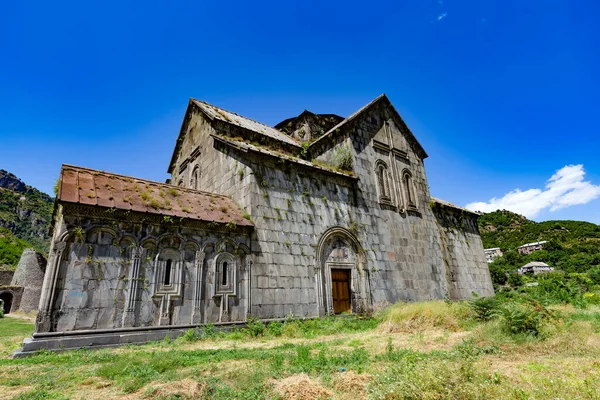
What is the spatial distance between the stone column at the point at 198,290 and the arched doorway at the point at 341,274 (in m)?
4.07

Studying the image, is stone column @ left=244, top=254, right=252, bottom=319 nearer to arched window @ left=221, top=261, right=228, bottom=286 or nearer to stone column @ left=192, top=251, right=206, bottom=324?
arched window @ left=221, top=261, right=228, bottom=286

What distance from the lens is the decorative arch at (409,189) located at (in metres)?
15.7

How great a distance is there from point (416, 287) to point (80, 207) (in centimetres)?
1256

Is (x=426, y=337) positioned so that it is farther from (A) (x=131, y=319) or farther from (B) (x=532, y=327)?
(A) (x=131, y=319)

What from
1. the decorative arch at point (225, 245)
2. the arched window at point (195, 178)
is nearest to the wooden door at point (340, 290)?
the decorative arch at point (225, 245)

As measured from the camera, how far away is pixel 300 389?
388cm

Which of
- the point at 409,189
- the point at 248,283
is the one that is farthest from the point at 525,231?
the point at 248,283

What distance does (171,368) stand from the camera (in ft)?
16.7

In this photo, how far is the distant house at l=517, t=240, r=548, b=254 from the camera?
60603mm

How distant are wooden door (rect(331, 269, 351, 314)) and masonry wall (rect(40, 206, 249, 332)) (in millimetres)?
3605

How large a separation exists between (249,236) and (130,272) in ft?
11.4

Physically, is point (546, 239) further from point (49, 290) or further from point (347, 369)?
point (49, 290)

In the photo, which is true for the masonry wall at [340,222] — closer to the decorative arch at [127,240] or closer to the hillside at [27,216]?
the decorative arch at [127,240]

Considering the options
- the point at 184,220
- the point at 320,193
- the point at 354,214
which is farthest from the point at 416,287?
the point at 184,220
